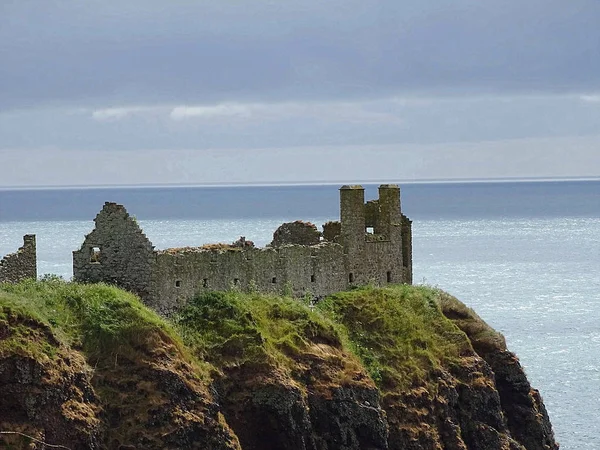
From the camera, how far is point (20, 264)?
5091cm

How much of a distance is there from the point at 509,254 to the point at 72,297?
415 feet

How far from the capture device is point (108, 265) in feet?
166

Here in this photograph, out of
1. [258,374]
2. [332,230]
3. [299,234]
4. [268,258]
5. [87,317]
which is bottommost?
[258,374]

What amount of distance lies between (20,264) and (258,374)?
9.56 metres

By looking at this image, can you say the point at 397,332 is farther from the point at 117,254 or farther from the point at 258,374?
the point at 117,254

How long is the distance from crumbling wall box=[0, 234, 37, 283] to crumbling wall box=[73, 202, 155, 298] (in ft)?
4.49

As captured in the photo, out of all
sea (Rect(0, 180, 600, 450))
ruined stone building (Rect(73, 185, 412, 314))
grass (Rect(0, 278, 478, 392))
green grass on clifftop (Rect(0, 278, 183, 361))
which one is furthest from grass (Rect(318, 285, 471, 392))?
sea (Rect(0, 180, 600, 450))

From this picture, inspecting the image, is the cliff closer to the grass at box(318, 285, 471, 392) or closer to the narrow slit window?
the grass at box(318, 285, 471, 392)

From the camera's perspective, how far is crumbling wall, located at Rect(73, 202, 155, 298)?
1964 inches

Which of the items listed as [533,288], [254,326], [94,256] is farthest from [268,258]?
[533,288]

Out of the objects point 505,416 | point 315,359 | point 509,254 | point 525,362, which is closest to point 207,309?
point 315,359

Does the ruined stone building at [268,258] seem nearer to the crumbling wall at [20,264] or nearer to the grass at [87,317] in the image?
the crumbling wall at [20,264]

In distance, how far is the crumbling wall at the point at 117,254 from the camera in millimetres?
49875

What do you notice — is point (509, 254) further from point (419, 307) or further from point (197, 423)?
point (197, 423)
